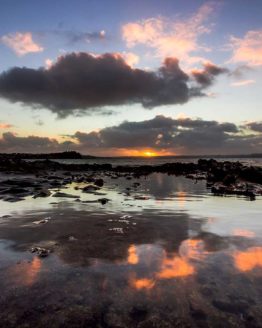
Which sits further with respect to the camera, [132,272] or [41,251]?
[41,251]

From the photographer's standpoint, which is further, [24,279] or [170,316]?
[24,279]

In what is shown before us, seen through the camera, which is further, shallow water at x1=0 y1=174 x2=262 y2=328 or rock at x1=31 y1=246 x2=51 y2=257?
rock at x1=31 y1=246 x2=51 y2=257

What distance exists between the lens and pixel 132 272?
659cm

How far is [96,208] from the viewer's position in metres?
15.2

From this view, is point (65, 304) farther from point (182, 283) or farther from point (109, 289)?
point (182, 283)

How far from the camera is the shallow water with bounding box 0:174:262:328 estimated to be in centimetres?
492

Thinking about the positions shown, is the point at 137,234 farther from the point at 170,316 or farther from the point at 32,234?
the point at 170,316

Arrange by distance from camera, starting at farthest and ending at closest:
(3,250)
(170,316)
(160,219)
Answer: (160,219) < (3,250) < (170,316)

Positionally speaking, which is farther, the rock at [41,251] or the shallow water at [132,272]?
the rock at [41,251]

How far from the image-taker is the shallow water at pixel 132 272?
4.92 metres

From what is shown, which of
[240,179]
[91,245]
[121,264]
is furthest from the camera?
[240,179]

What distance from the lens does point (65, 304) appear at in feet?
17.2

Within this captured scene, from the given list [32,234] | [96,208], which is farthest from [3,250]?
[96,208]

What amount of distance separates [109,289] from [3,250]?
12.4 ft
